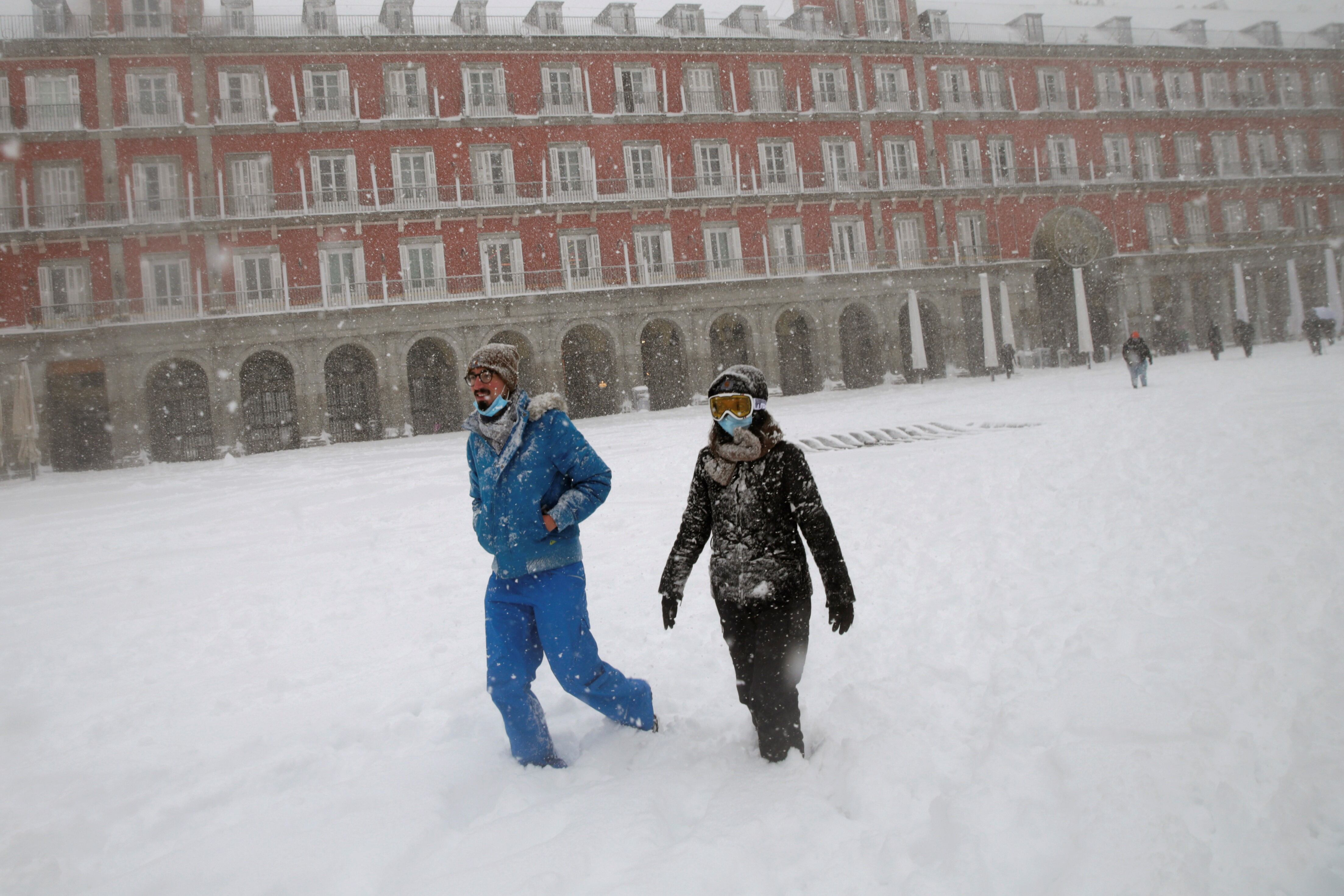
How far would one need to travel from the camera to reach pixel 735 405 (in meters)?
3.06

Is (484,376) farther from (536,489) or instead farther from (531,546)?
(531,546)

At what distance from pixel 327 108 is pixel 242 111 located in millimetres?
2584

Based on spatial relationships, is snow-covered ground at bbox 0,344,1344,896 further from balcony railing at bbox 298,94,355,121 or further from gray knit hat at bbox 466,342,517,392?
balcony railing at bbox 298,94,355,121

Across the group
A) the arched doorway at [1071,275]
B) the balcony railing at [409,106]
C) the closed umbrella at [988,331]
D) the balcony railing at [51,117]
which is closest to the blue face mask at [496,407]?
the closed umbrella at [988,331]

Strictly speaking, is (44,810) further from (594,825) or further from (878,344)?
(878,344)

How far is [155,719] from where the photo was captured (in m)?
4.14

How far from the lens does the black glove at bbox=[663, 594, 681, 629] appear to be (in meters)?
3.15

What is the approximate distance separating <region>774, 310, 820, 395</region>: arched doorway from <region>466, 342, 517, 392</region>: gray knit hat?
2652cm

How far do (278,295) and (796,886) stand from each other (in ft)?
86.4

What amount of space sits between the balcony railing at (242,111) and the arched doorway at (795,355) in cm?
1895

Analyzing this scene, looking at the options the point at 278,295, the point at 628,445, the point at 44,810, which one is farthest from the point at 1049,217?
the point at 44,810

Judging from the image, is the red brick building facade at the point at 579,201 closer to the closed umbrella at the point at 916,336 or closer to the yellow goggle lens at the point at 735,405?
the closed umbrella at the point at 916,336

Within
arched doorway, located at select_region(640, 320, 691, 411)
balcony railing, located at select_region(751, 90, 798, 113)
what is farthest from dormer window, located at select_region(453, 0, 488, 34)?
arched doorway, located at select_region(640, 320, 691, 411)

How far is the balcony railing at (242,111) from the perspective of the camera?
24.4 meters
